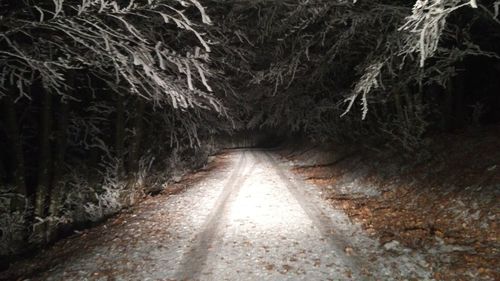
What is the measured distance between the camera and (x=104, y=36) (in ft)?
15.2

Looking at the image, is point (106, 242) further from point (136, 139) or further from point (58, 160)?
point (136, 139)

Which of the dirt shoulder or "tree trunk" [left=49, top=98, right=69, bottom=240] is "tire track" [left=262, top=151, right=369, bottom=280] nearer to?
the dirt shoulder

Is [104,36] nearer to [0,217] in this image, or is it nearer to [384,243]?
[384,243]

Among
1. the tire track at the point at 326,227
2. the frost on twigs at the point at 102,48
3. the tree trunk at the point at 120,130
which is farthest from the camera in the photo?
the tree trunk at the point at 120,130

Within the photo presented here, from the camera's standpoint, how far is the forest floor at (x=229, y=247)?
218 inches

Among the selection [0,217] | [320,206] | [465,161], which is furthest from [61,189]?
[465,161]

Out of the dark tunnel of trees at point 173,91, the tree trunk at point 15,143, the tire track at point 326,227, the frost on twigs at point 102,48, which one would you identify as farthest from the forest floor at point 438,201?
the tree trunk at point 15,143

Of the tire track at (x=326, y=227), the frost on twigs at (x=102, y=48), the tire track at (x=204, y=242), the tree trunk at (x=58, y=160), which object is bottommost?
the tire track at (x=326, y=227)

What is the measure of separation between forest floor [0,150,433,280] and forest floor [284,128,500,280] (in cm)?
37

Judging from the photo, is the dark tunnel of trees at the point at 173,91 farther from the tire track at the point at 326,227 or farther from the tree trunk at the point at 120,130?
the tire track at the point at 326,227

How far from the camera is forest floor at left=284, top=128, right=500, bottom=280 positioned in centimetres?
545

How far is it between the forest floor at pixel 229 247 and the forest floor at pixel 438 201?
0.37 m

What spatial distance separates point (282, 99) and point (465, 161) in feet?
34.8

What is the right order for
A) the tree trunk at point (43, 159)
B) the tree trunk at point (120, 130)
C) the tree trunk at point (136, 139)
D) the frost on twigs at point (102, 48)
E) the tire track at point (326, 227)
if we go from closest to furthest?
the frost on twigs at point (102, 48), the tire track at point (326, 227), the tree trunk at point (43, 159), the tree trunk at point (120, 130), the tree trunk at point (136, 139)
